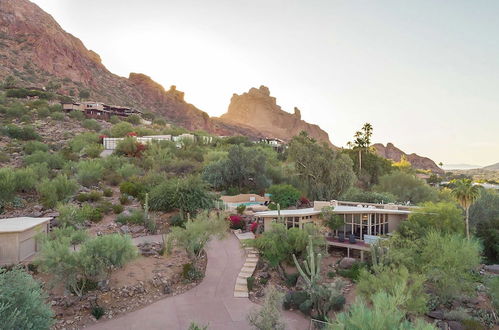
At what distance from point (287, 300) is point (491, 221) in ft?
52.0

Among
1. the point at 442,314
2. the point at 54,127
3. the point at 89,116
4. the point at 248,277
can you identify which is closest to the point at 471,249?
the point at 442,314

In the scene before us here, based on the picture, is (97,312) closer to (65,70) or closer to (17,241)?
(17,241)

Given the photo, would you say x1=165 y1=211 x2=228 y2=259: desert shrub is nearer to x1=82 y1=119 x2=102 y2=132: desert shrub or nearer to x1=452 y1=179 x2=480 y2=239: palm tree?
x1=452 y1=179 x2=480 y2=239: palm tree

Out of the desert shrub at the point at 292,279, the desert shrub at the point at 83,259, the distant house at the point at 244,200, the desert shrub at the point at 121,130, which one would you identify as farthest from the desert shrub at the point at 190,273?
the desert shrub at the point at 121,130

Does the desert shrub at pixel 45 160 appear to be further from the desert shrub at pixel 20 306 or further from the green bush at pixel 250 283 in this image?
the green bush at pixel 250 283

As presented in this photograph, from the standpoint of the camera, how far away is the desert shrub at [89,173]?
86.6 ft

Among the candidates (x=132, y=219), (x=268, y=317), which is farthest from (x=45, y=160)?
(x=268, y=317)

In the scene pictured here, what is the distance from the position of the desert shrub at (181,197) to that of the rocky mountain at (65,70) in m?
51.1

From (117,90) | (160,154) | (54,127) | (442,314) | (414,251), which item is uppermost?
(117,90)

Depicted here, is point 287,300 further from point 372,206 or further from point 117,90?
point 117,90

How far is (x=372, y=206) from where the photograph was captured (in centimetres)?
2030

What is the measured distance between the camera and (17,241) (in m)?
14.1

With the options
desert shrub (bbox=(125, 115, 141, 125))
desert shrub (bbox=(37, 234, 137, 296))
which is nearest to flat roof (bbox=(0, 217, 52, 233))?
desert shrub (bbox=(37, 234, 137, 296))

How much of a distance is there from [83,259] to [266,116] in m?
135
